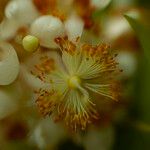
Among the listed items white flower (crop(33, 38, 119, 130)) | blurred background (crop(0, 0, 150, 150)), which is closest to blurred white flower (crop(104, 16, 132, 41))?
blurred background (crop(0, 0, 150, 150))

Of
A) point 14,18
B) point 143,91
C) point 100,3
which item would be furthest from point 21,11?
point 143,91

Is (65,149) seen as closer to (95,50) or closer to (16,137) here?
(16,137)

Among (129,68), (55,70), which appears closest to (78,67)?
(55,70)

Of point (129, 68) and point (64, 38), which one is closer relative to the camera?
point (64, 38)

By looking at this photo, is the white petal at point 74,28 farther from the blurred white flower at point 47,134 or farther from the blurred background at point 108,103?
the blurred white flower at point 47,134

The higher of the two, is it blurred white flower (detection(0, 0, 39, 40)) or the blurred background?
blurred white flower (detection(0, 0, 39, 40))

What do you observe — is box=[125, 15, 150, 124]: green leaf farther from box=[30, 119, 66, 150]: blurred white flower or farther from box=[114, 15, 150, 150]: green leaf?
box=[30, 119, 66, 150]: blurred white flower
